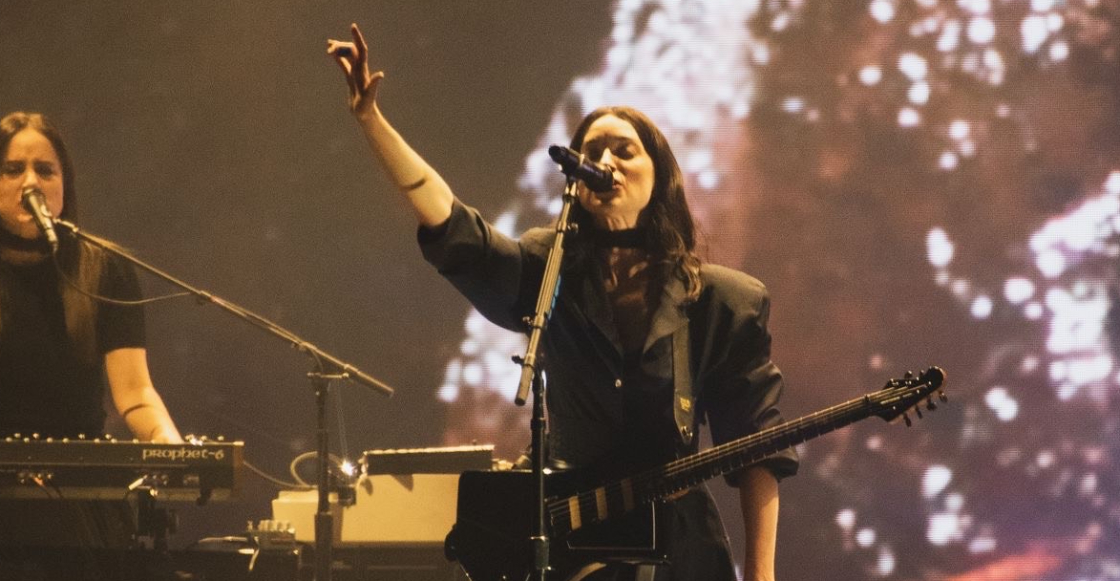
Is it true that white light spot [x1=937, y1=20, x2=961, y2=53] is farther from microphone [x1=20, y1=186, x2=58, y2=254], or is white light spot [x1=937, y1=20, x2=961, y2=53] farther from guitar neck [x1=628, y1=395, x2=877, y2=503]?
microphone [x1=20, y1=186, x2=58, y2=254]

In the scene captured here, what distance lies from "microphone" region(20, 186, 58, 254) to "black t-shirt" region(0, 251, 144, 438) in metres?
0.29

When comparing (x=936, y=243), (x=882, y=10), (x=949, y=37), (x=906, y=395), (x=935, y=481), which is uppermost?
(x=882, y=10)

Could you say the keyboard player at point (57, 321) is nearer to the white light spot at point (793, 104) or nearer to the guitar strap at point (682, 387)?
the guitar strap at point (682, 387)

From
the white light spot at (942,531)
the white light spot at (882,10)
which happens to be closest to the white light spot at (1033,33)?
the white light spot at (882,10)

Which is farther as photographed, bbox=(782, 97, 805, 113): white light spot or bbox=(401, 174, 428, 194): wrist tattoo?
bbox=(782, 97, 805, 113): white light spot

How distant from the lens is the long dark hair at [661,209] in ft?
7.63

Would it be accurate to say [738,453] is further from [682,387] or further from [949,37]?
[949,37]

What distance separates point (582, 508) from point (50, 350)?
173 cm

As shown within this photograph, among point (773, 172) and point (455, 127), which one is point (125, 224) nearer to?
point (455, 127)

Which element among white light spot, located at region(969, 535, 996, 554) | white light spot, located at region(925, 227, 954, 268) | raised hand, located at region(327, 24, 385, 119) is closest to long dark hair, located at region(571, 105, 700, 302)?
raised hand, located at region(327, 24, 385, 119)

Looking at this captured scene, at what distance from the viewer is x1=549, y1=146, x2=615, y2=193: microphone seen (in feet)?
6.44

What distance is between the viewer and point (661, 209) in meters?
2.42

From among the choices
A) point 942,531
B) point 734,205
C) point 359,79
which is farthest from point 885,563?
point 359,79

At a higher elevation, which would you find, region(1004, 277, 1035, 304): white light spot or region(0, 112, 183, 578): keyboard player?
region(1004, 277, 1035, 304): white light spot
